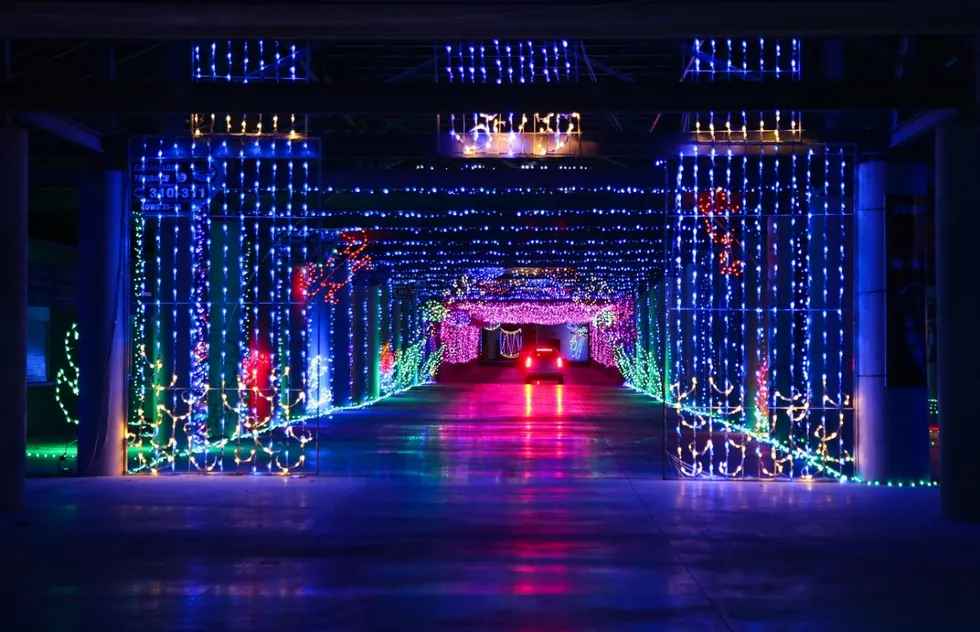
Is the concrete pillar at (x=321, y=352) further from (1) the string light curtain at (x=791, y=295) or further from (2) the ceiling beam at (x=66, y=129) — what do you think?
(2) the ceiling beam at (x=66, y=129)

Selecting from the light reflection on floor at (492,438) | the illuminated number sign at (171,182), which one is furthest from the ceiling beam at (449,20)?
the light reflection on floor at (492,438)

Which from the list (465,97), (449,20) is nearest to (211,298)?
(465,97)

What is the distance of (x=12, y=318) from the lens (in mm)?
12531

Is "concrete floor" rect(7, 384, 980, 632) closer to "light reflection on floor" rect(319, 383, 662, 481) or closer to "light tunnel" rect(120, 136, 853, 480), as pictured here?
"light reflection on floor" rect(319, 383, 662, 481)

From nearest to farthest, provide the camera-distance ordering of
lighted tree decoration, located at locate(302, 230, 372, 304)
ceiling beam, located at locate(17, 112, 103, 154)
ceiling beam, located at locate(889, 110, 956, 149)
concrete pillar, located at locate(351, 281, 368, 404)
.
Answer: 1. ceiling beam, located at locate(889, 110, 956, 149)
2. ceiling beam, located at locate(17, 112, 103, 154)
3. lighted tree decoration, located at locate(302, 230, 372, 304)
4. concrete pillar, located at locate(351, 281, 368, 404)

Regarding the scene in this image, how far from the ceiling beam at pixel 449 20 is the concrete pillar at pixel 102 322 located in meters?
4.95

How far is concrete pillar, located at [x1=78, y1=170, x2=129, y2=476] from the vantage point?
16141 millimetres

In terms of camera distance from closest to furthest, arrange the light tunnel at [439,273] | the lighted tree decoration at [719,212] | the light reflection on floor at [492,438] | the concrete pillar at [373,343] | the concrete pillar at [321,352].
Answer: the lighted tree decoration at [719,212], the light tunnel at [439,273], the light reflection on floor at [492,438], the concrete pillar at [321,352], the concrete pillar at [373,343]

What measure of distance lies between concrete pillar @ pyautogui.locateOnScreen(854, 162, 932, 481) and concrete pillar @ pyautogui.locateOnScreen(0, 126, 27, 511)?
9310 millimetres

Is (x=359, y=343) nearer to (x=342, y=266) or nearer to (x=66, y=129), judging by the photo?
(x=342, y=266)

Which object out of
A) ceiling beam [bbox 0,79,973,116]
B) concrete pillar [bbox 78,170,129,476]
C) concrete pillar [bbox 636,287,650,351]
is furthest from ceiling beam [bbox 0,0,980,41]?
concrete pillar [bbox 636,287,650,351]

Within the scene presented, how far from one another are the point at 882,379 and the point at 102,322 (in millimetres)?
9264

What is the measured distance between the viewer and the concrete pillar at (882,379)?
1543 cm

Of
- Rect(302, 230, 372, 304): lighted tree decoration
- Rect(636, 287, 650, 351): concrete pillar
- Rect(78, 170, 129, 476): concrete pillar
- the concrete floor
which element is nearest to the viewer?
the concrete floor
